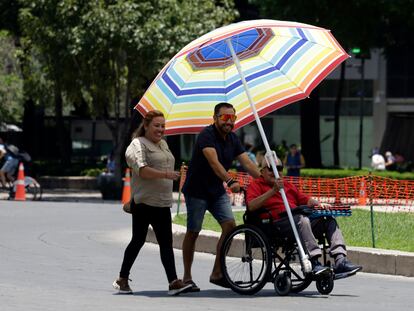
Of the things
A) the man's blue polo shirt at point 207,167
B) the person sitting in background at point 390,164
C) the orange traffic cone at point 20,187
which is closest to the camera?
the man's blue polo shirt at point 207,167

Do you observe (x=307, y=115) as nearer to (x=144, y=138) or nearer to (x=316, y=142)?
(x=316, y=142)

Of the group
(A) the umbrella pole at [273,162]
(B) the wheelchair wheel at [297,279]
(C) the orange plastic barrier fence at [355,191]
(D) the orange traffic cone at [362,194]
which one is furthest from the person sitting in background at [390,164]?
(B) the wheelchair wheel at [297,279]

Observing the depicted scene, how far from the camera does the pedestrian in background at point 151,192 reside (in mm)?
11914

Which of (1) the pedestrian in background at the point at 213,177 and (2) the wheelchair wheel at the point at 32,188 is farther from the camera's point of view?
(2) the wheelchair wheel at the point at 32,188

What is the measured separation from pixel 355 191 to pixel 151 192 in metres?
14.8

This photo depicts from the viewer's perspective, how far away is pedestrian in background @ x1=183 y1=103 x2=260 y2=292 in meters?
12.2

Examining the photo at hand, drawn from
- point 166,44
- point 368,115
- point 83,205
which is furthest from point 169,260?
point 368,115

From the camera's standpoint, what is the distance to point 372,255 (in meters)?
14.7

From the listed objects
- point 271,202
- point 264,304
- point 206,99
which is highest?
point 206,99

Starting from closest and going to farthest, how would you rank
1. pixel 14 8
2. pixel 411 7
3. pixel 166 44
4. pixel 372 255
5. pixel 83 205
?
1. pixel 372 255
2. pixel 83 205
3. pixel 166 44
4. pixel 411 7
5. pixel 14 8

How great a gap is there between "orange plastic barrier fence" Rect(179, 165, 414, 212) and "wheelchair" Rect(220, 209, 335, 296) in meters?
8.71

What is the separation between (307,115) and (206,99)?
34.4m

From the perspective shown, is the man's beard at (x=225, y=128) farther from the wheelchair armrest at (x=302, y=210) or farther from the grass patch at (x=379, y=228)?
the grass patch at (x=379, y=228)

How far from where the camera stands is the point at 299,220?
1205cm
